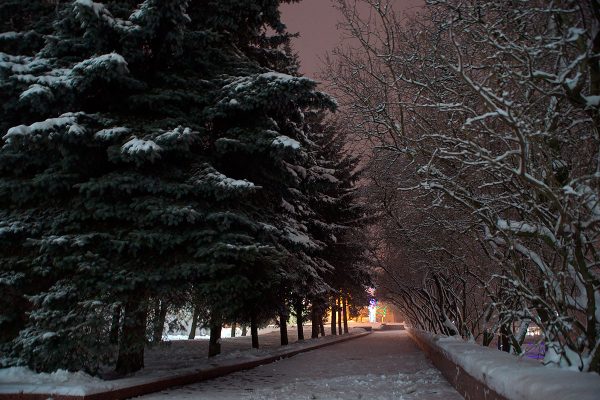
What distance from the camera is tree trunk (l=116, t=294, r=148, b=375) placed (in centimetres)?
973

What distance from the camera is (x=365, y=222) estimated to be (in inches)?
980

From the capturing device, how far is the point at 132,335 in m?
9.83

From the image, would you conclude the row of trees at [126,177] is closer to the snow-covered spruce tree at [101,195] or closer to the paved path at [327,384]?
the snow-covered spruce tree at [101,195]

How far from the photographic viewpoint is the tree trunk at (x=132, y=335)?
973 cm

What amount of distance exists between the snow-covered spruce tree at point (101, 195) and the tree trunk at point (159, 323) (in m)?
0.33

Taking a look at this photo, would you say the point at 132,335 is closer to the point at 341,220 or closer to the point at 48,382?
the point at 48,382

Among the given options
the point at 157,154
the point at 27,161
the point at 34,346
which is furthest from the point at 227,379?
the point at 27,161

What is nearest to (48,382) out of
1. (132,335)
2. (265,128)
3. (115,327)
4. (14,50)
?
(115,327)

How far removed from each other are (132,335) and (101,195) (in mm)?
2891

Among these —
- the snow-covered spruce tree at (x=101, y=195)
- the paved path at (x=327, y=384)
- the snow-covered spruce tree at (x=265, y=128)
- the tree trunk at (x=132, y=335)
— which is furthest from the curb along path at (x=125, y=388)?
the snow-covered spruce tree at (x=265, y=128)

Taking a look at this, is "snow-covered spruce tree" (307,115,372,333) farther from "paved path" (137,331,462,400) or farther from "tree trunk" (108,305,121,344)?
"tree trunk" (108,305,121,344)

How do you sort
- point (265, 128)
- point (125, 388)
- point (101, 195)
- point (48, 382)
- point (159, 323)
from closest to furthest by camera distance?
point (125, 388) < point (48, 382) < point (101, 195) < point (159, 323) < point (265, 128)

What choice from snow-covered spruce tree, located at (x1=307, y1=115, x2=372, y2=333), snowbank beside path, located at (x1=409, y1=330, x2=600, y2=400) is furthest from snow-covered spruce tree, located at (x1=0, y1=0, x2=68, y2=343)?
snow-covered spruce tree, located at (x1=307, y1=115, x2=372, y2=333)

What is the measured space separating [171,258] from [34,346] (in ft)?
9.46
